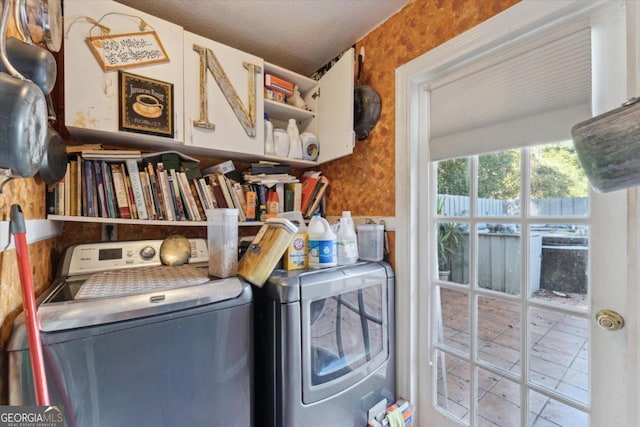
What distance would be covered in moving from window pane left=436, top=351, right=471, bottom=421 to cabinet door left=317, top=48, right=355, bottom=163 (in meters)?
1.17

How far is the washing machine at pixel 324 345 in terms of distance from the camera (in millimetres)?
996

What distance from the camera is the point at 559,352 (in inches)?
38.4

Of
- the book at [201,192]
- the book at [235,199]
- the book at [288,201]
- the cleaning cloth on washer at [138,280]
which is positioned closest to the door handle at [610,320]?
the cleaning cloth on washer at [138,280]

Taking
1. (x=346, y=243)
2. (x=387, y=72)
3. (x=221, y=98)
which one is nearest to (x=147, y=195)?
(x=221, y=98)

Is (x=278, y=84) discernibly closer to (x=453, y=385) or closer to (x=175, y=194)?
(x=175, y=194)

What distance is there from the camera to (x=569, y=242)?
950 millimetres

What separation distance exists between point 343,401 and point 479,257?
2.83ft

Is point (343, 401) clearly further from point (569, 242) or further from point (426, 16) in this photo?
point (426, 16)

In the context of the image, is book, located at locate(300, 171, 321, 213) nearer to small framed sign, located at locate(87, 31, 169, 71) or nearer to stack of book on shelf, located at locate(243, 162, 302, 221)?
stack of book on shelf, located at locate(243, 162, 302, 221)

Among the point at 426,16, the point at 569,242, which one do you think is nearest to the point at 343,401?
the point at 569,242

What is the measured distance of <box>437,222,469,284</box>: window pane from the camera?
1.25 m

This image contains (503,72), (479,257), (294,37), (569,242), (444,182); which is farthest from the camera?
(294,37)

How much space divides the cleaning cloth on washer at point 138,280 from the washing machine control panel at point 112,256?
40mm

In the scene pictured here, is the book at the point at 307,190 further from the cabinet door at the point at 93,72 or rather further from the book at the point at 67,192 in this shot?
the book at the point at 67,192
